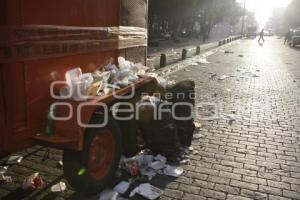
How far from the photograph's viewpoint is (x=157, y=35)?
3734 centimetres

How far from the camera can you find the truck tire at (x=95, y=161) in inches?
161

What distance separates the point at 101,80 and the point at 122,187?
1.40 m

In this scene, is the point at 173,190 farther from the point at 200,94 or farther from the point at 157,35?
the point at 157,35

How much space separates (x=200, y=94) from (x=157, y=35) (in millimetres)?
27808

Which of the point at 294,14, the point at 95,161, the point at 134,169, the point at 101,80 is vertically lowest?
the point at 134,169

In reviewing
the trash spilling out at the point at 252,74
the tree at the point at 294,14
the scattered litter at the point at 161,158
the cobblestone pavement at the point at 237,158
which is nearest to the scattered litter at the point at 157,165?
the scattered litter at the point at 161,158

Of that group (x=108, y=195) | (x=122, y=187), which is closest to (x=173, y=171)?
Answer: (x=122, y=187)

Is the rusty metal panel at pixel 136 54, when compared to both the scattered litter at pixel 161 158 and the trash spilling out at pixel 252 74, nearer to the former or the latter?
the scattered litter at pixel 161 158

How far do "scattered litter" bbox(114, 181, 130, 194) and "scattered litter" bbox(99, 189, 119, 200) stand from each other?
0.08 m

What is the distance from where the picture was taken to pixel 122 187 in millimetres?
4543

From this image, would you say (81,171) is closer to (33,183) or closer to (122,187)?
(122,187)

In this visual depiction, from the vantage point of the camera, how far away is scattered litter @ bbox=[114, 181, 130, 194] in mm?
4475

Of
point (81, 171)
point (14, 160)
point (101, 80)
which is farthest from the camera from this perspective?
point (14, 160)

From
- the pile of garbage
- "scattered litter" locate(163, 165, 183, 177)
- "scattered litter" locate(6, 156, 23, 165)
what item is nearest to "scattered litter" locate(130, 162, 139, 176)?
"scattered litter" locate(163, 165, 183, 177)
